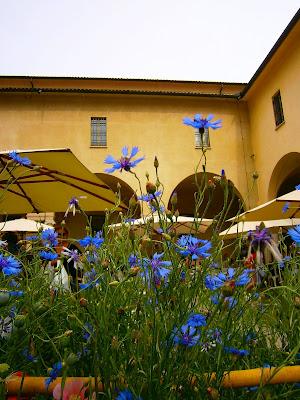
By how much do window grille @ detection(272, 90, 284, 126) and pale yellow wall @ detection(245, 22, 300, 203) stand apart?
0.41ft

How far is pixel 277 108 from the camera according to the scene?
1252 centimetres

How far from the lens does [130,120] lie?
13844mm

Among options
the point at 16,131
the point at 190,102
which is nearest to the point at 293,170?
the point at 190,102

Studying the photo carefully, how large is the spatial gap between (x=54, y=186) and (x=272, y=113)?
963 cm

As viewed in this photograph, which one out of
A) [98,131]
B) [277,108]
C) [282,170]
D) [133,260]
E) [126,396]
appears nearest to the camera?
[126,396]

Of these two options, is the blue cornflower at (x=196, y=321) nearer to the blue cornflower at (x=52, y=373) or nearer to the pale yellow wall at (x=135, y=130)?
the blue cornflower at (x=52, y=373)

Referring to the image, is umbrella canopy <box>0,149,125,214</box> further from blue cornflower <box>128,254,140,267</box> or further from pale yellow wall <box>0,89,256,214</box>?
pale yellow wall <box>0,89,256,214</box>

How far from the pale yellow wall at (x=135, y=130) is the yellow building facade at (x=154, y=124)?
34 millimetres

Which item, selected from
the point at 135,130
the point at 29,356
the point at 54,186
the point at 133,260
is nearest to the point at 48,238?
the point at 133,260

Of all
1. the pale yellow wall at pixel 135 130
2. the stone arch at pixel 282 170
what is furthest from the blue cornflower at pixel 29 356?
the pale yellow wall at pixel 135 130

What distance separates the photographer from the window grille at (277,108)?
12.4 metres

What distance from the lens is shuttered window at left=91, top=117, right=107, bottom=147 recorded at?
13664 millimetres

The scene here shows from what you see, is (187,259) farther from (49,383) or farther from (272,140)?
(272,140)

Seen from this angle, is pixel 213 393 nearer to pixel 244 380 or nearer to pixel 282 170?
pixel 244 380
